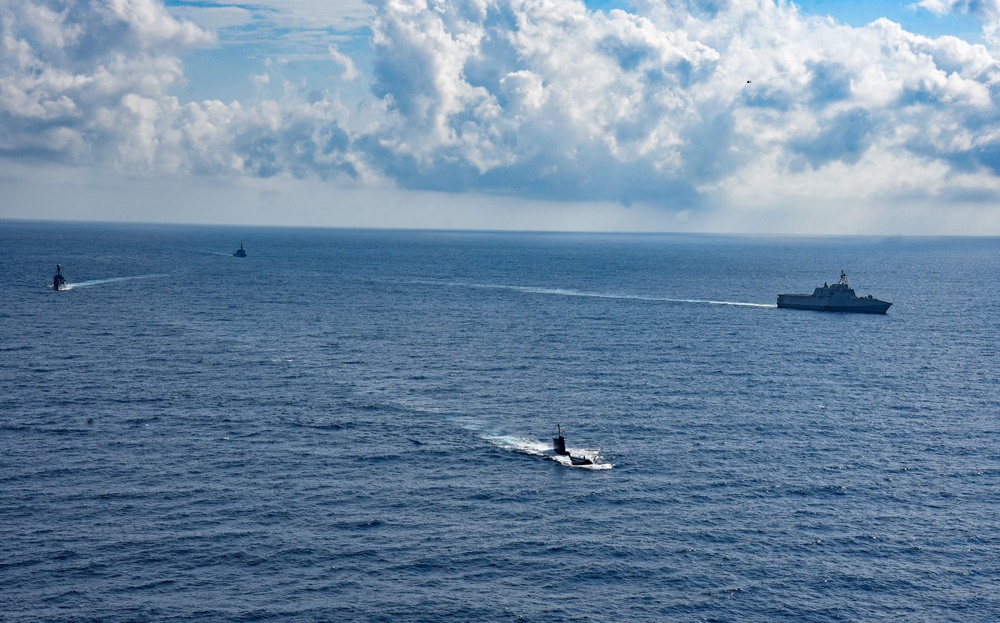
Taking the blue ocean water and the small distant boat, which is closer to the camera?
the blue ocean water

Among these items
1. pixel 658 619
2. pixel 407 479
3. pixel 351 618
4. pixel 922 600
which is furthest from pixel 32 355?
pixel 922 600

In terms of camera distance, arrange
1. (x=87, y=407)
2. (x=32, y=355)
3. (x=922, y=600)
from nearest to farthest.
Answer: (x=922, y=600)
(x=87, y=407)
(x=32, y=355)

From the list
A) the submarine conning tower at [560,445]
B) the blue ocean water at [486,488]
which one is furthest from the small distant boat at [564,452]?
the blue ocean water at [486,488]

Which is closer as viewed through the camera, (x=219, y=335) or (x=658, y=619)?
(x=658, y=619)

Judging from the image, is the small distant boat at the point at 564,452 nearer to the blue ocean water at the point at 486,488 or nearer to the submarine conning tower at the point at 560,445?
the submarine conning tower at the point at 560,445

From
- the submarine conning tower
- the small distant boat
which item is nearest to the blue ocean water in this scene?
the small distant boat

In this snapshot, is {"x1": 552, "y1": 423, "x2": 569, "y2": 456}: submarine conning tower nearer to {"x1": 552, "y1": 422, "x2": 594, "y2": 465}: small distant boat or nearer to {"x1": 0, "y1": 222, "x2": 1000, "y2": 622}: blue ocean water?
{"x1": 552, "y1": 422, "x2": 594, "y2": 465}: small distant boat

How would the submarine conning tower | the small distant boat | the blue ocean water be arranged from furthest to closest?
1. the submarine conning tower
2. the small distant boat
3. the blue ocean water

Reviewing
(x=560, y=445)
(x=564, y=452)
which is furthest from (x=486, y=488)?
(x=560, y=445)

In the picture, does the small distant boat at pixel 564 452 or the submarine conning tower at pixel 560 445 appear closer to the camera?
the small distant boat at pixel 564 452

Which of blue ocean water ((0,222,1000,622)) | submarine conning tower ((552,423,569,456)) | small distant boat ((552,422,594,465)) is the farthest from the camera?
submarine conning tower ((552,423,569,456))

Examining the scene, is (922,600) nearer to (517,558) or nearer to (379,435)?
(517,558)
